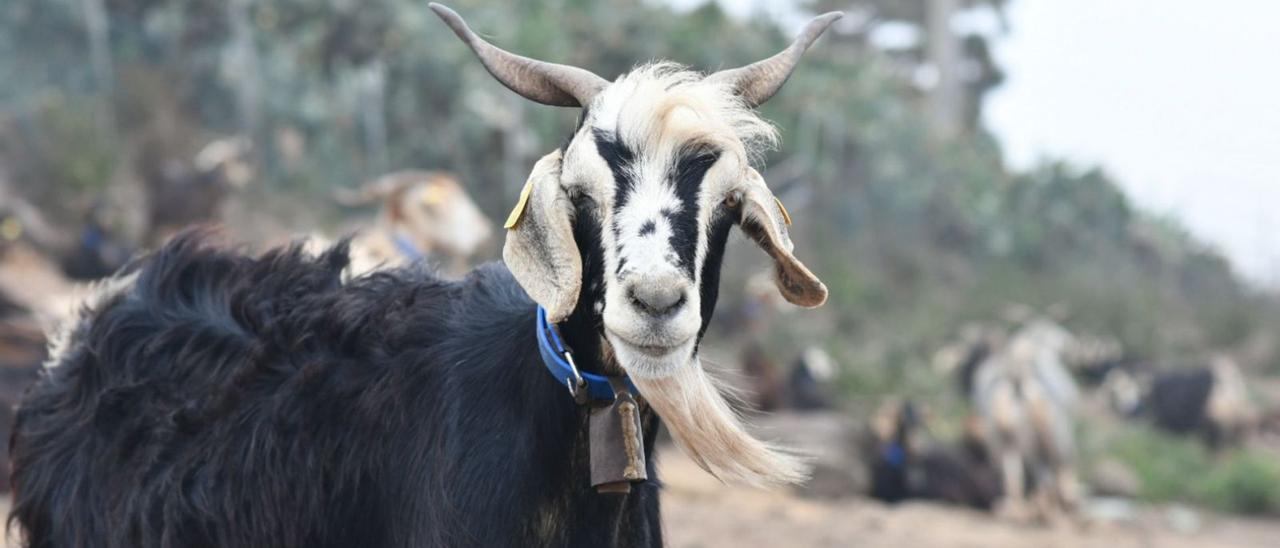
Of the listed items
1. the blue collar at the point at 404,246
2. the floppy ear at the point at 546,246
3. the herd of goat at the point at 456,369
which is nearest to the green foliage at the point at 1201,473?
the blue collar at the point at 404,246

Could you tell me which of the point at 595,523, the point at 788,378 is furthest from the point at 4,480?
the point at 788,378

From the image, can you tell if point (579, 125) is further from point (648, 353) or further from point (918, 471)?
point (918, 471)

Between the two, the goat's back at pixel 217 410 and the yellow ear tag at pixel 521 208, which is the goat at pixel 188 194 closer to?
the goat's back at pixel 217 410

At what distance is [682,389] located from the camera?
3057 millimetres

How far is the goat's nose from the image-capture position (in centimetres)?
280

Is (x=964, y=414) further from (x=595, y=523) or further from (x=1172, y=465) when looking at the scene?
(x=595, y=523)

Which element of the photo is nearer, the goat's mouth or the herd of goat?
the goat's mouth

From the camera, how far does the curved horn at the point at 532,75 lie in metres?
3.22

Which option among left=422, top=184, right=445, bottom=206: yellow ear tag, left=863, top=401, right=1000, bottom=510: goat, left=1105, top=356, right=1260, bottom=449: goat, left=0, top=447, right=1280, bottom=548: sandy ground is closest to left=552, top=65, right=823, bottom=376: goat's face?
left=0, top=447, right=1280, bottom=548: sandy ground

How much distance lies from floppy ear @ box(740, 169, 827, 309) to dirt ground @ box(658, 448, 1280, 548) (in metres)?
5.33

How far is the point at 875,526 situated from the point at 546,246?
7767mm

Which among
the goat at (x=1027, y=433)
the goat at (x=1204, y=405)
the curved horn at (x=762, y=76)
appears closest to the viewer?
the curved horn at (x=762, y=76)

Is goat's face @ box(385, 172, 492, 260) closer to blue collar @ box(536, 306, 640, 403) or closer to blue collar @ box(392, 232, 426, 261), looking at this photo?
blue collar @ box(392, 232, 426, 261)

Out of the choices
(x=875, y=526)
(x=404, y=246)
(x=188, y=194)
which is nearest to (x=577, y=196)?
(x=404, y=246)
